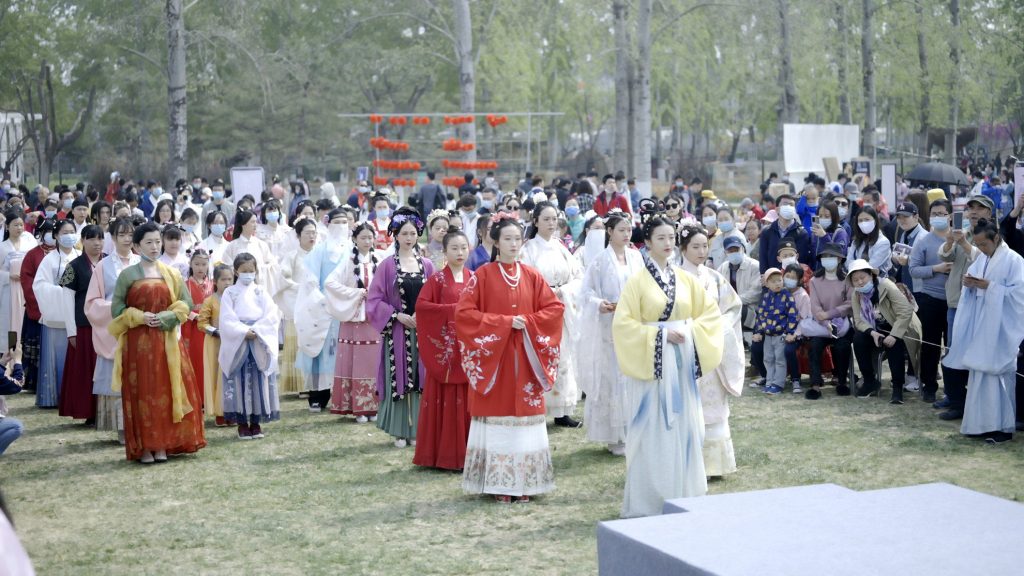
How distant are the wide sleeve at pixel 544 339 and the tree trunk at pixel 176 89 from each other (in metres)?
17.1

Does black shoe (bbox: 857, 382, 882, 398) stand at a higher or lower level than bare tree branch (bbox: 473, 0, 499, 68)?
lower

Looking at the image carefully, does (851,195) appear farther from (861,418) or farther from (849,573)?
(849,573)

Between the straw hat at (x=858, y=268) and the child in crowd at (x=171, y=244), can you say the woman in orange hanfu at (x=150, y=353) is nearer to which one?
the child in crowd at (x=171, y=244)

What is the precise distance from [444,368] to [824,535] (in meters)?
3.56

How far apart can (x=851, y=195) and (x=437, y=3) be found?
3383cm

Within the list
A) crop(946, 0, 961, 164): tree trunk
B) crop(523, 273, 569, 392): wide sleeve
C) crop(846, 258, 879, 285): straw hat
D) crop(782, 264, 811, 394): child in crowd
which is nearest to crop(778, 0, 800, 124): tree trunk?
crop(946, 0, 961, 164): tree trunk

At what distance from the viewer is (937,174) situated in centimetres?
2145

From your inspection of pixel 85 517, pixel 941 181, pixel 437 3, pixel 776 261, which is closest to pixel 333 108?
pixel 437 3

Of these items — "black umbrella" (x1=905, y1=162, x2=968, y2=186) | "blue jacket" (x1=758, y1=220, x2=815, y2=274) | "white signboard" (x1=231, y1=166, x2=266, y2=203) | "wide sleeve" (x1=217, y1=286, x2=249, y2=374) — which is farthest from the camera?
"black umbrella" (x1=905, y1=162, x2=968, y2=186)

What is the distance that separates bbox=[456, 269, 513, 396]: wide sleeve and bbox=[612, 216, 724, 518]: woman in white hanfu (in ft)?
2.46

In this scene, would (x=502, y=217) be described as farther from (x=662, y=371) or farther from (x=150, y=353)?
(x=150, y=353)

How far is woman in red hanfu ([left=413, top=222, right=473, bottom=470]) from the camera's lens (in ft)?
28.1

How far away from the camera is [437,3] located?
48625 millimetres

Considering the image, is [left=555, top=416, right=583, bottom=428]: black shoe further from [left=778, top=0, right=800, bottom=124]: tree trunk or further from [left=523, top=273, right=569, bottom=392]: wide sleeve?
[left=778, top=0, right=800, bottom=124]: tree trunk
